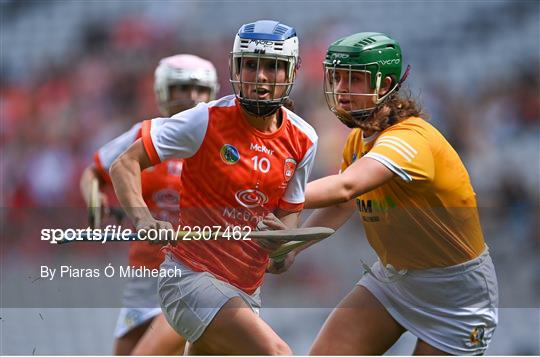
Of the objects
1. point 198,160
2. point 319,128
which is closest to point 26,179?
point 319,128

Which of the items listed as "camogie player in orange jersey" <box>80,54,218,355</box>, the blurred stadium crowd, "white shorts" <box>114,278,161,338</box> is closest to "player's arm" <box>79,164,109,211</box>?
"camogie player in orange jersey" <box>80,54,218,355</box>

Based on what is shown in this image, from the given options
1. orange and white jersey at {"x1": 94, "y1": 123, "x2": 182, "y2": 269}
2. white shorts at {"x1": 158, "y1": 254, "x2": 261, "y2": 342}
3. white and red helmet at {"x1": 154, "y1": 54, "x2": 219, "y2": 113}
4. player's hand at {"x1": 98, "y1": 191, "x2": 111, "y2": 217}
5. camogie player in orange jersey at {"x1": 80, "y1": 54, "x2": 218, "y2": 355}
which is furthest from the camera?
white and red helmet at {"x1": 154, "y1": 54, "x2": 219, "y2": 113}

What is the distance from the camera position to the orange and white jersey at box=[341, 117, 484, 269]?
380 cm

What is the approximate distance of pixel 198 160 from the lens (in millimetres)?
3793

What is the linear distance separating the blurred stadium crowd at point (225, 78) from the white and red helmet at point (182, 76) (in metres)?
2.48

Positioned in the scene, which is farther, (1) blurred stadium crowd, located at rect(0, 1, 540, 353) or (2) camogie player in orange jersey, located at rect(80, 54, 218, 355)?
(1) blurred stadium crowd, located at rect(0, 1, 540, 353)

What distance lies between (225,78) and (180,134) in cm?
541

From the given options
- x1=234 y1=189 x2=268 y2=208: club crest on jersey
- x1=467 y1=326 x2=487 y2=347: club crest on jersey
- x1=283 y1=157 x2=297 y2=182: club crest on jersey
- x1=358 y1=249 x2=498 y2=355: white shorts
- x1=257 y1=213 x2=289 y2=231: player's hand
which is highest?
x1=283 y1=157 x2=297 y2=182: club crest on jersey

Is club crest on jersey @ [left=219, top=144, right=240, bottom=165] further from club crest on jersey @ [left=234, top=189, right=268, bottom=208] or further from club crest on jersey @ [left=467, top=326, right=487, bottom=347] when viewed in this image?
club crest on jersey @ [left=467, top=326, right=487, bottom=347]

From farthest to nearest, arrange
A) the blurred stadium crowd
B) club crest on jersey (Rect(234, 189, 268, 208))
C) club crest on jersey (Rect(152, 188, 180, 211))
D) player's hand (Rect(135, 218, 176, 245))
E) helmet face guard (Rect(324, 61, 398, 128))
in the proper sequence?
the blurred stadium crowd, club crest on jersey (Rect(152, 188, 180, 211)), helmet face guard (Rect(324, 61, 398, 128)), club crest on jersey (Rect(234, 189, 268, 208)), player's hand (Rect(135, 218, 176, 245))

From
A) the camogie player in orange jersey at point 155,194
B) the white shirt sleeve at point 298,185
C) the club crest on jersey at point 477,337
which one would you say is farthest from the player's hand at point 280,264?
the camogie player in orange jersey at point 155,194

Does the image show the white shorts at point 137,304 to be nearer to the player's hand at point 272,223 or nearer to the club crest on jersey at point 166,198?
the club crest on jersey at point 166,198

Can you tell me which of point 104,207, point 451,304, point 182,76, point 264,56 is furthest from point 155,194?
point 451,304

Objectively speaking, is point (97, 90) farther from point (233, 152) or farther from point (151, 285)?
point (233, 152)
